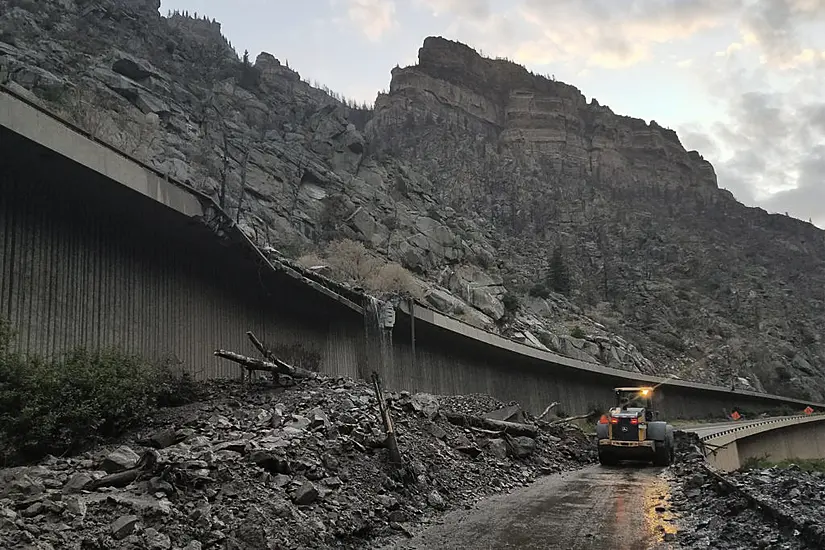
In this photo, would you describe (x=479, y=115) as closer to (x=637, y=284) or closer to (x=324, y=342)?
(x=637, y=284)

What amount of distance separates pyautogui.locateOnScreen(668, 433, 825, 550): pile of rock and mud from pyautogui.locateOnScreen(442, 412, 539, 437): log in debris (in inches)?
217

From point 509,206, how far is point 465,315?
50034 mm

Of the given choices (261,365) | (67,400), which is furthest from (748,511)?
(67,400)

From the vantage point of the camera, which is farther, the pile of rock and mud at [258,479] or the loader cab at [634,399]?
the loader cab at [634,399]

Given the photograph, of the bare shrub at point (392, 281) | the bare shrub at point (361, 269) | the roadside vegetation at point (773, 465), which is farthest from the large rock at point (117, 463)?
the bare shrub at point (392, 281)

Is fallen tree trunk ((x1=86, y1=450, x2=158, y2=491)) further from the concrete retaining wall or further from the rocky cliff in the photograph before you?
the rocky cliff

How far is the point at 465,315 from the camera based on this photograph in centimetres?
4347

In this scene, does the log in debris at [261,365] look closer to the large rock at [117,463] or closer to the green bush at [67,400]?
the green bush at [67,400]

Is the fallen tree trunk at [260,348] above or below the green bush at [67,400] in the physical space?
above

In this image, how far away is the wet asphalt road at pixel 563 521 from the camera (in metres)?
8.74

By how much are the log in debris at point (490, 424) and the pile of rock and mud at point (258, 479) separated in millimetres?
1542

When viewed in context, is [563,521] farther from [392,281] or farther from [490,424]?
[392,281]

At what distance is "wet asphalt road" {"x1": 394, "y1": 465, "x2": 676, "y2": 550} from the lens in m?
8.74

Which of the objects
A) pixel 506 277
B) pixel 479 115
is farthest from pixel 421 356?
pixel 479 115
